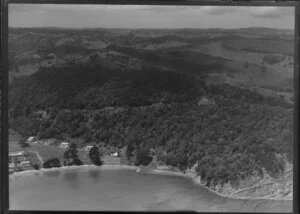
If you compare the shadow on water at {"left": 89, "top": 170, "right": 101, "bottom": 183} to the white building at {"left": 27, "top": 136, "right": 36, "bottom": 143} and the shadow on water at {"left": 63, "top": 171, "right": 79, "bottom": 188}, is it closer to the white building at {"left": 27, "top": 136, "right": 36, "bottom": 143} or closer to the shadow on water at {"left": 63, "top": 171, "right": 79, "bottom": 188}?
the shadow on water at {"left": 63, "top": 171, "right": 79, "bottom": 188}

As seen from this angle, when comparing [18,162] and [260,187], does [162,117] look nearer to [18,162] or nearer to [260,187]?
[260,187]

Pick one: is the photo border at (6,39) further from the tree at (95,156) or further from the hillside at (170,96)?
the tree at (95,156)

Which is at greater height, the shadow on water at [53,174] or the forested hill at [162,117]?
the forested hill at [162,117]

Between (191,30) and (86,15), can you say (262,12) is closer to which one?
(191,30)

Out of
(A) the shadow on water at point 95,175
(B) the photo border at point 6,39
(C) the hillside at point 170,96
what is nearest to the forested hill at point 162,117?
(C) the hillside at point 170,96

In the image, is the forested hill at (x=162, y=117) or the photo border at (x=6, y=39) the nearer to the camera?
the photo border at (x=6, y=39)

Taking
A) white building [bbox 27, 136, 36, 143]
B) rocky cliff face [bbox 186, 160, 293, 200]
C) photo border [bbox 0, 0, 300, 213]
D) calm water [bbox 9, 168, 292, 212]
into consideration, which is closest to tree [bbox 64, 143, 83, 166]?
calm water [bbox 9, 168, 292, 212]
